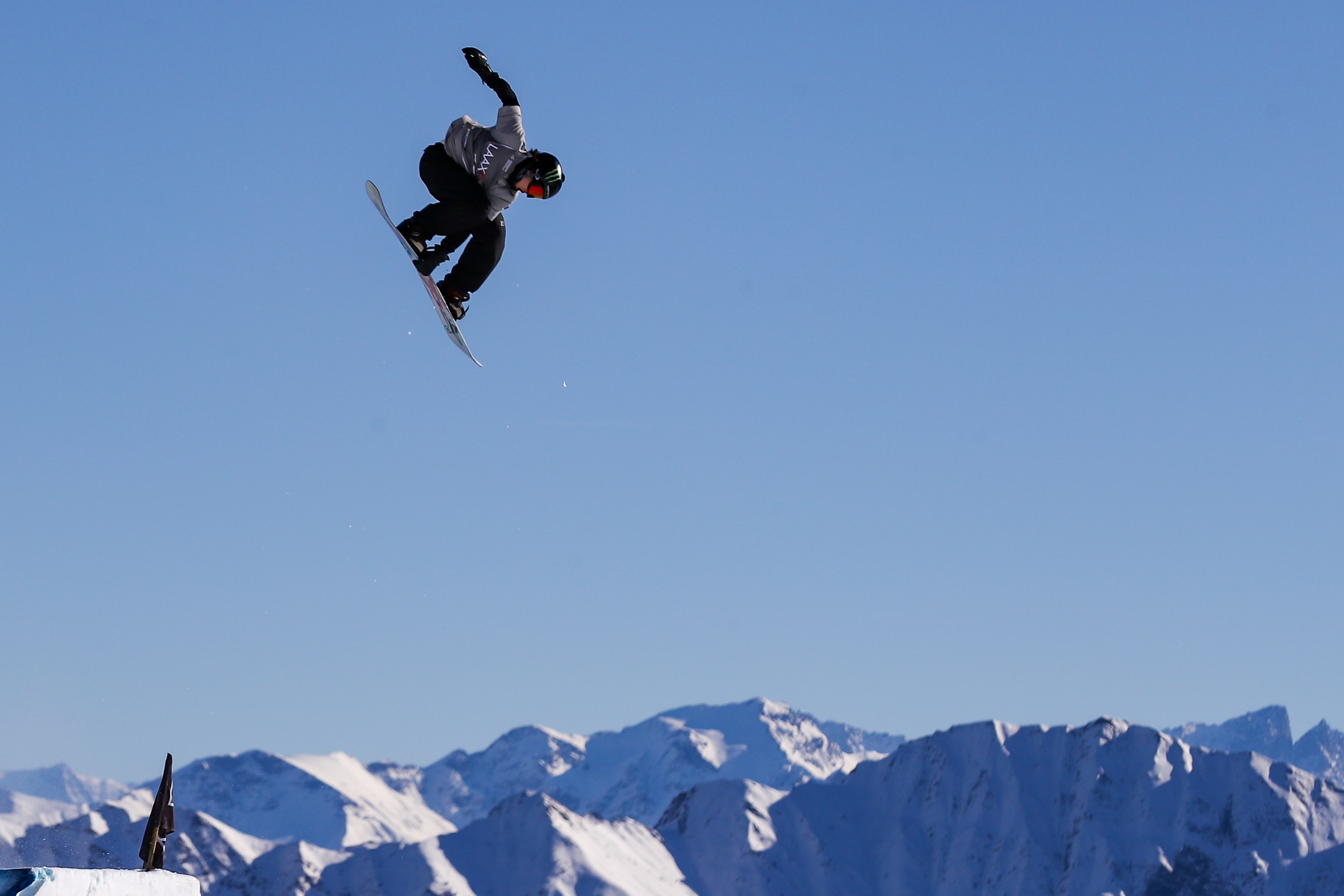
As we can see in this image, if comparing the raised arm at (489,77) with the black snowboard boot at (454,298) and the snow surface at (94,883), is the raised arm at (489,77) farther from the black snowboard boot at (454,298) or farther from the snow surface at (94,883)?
the snow surface at (94,883)

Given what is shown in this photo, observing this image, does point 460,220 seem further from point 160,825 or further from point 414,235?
point 160,825

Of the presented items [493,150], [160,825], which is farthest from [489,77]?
[160,825]

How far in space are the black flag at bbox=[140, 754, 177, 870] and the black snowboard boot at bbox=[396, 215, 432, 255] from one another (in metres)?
12.7

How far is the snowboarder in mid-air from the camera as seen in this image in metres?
19.0

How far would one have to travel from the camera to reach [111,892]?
8258 millimetres

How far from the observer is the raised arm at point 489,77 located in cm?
1817

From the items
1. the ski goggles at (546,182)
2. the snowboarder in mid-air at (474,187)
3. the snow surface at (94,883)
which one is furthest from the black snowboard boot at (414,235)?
the snow surface at (94,883)

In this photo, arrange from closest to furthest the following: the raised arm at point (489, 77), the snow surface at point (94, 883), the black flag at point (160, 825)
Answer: the snow surface at point (94, 883)
the black flag at point (160, 825)
the raised arm at point (489, 77)

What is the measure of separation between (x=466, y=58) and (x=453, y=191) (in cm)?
225

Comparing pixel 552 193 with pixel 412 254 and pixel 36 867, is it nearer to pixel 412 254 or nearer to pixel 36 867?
pixel 412 254

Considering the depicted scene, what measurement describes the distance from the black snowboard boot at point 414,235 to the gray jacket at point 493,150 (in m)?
1.08

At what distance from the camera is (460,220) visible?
20.4m

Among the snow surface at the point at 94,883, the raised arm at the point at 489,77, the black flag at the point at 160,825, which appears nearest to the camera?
the snow surface at the point at 94,883

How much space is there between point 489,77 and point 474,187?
1.85 metres
